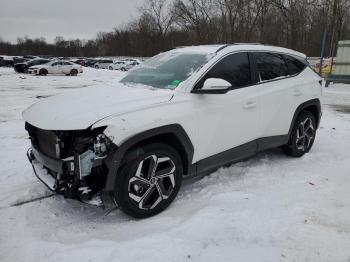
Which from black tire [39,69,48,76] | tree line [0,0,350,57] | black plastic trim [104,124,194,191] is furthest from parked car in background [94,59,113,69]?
black plastic trim [104,124,194,191]

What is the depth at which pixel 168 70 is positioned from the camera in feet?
13.9

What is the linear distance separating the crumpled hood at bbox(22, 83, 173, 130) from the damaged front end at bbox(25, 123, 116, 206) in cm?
11

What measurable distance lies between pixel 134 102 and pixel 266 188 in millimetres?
2004

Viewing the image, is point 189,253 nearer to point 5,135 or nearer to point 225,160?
point 225,160

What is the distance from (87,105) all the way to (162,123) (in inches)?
29.8

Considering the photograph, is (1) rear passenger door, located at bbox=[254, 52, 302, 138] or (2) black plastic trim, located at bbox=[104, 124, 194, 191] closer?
(2) black plastic trim, located at bbox=[104, 124, 194, 191]

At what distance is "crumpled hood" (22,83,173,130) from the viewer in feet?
→ 10.2

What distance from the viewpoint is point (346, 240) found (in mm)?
3117

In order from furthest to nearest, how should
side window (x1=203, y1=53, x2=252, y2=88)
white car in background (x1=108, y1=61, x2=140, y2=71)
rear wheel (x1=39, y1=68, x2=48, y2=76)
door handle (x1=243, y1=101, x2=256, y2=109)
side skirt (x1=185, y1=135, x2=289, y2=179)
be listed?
white car in background (x1=108, y1=61, x2=140, y2=71) → rear wheel (x1=39, y1=68, x2=48, y2=76) → door handle (x1=243, y1=101, x2=256, y2=109) → side window (x1=203, y1=53, x2=252, y2=88) → side skirt (x1=185, y1=135, x2=289, y2=179)

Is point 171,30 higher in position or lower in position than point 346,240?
higher

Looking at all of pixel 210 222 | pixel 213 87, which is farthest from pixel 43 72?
pixel 210 222

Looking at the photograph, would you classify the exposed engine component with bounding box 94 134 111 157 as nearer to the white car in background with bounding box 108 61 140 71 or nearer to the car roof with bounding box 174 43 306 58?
the car roof with bounding box 174 43 306 58

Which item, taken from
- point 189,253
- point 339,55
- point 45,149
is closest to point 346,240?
point 189,253

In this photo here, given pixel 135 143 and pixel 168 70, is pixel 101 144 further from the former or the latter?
pixel 168 70
